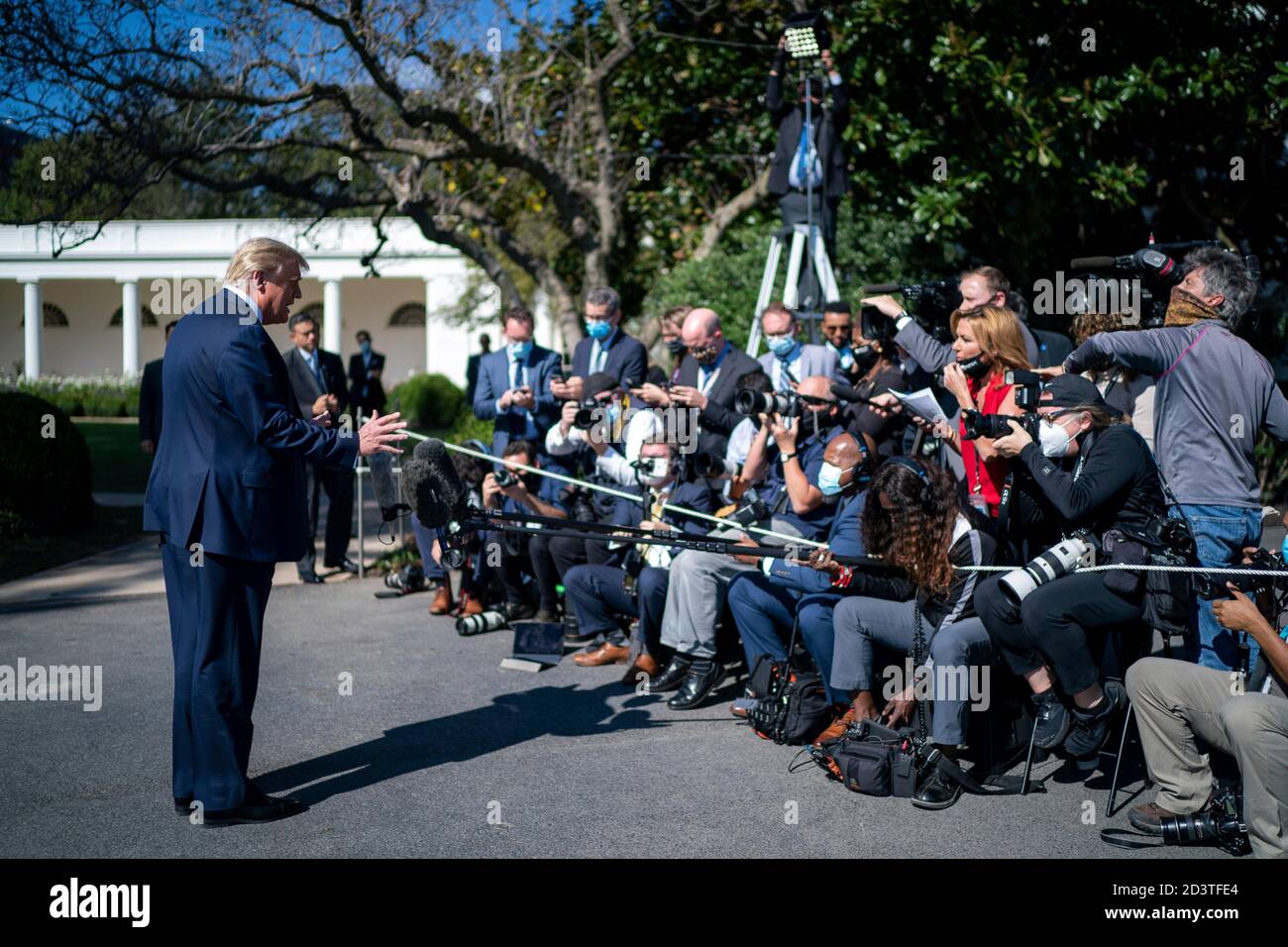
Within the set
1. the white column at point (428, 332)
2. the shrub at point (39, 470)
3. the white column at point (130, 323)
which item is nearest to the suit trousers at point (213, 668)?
the shrub at point (39, 470)

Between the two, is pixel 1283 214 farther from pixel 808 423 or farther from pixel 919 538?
pixel 919 538

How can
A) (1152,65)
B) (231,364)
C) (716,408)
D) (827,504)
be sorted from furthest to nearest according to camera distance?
(1152,65) < (716,408) < (827,504) < (231,364)

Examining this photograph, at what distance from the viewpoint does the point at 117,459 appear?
19859mm

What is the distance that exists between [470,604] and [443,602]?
0.27m

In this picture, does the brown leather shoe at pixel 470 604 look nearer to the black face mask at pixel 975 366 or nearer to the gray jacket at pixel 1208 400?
the black face mask at pixel 975 366

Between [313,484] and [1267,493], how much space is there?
9575mm

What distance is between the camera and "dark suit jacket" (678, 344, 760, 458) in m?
7.50

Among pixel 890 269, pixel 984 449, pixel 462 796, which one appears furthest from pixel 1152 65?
pixel 462 796

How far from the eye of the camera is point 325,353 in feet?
33.5

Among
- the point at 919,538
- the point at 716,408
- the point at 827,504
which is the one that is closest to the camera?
the point at 919,538

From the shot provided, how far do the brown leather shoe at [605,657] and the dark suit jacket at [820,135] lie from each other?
15.1 ft

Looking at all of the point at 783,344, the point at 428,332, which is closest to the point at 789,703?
the point at 783,344

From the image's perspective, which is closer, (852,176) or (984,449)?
(984,449)

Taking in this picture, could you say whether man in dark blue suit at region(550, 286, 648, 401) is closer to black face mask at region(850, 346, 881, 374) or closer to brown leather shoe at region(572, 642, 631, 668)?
black face mask at region(850, 346, 881, 374)
